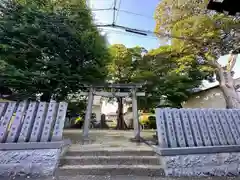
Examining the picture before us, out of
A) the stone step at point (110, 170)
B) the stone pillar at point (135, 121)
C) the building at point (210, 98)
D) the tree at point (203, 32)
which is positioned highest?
the tree at point (203, 32)

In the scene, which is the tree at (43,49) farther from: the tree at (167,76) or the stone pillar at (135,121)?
the tree at (167,76)

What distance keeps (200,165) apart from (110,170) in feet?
5.56

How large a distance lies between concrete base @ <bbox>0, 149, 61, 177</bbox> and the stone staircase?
253 mm

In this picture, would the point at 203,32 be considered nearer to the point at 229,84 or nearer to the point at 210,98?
the point at 229,84

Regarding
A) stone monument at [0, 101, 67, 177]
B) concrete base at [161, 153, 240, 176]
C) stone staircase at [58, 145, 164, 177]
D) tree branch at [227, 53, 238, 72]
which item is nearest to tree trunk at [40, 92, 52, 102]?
stone monument at [0, 101, 67, 177]

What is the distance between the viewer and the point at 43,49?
4.71 m

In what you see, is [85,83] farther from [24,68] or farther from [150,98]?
[150,98]

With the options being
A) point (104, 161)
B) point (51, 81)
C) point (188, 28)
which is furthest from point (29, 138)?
point (188, 28)

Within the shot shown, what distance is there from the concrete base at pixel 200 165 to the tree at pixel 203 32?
19.3 feet

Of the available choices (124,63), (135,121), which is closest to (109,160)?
(135,121)

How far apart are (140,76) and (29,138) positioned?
5864 millimetres

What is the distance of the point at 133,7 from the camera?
257 inches

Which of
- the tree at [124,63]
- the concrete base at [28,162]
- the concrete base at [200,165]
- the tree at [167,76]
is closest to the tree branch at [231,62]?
the tree at [167,76]

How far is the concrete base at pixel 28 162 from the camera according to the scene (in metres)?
2.59
